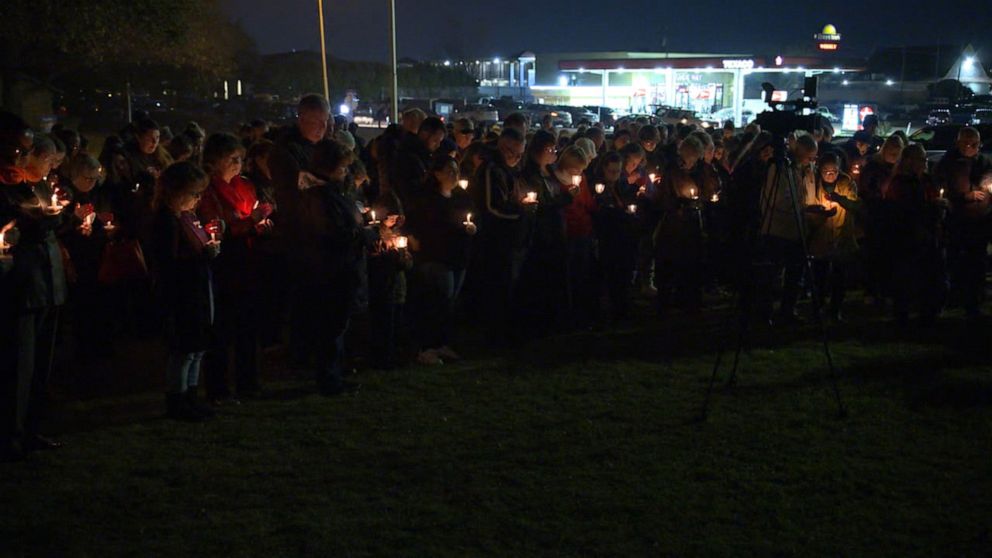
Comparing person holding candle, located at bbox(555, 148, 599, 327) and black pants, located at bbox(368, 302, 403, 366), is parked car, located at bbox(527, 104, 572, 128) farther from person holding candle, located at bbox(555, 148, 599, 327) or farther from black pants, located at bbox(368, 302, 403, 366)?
black pants, located at bbox(368, 302, 403, 366)

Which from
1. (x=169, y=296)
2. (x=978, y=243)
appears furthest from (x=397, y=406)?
(x=978, y=243)

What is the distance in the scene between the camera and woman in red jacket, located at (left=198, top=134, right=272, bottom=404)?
6613mm

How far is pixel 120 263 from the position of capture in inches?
305

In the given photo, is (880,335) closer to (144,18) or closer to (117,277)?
(117,277)

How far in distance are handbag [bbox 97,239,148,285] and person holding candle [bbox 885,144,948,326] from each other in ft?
23.6

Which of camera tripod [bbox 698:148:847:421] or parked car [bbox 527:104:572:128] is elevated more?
parked car [bbox 527:104:572:128]

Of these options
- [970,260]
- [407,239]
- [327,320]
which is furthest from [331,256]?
[970,260]

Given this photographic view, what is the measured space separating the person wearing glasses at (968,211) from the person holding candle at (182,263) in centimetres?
743

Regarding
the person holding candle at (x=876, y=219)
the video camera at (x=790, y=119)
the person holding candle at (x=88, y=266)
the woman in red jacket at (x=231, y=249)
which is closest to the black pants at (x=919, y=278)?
the person holding candle at (x=876, y=219)

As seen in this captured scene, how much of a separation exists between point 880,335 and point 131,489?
7.01 m

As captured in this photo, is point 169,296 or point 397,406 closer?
point 169,296

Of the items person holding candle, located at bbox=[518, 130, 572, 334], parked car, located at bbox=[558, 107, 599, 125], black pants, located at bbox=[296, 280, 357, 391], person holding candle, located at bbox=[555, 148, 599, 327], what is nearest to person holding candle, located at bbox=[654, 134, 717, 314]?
person holding candle, located at bbox=[555, 148, 599, 327]

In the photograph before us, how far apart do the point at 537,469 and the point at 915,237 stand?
18.5 ft

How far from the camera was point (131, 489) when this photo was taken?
523cm
